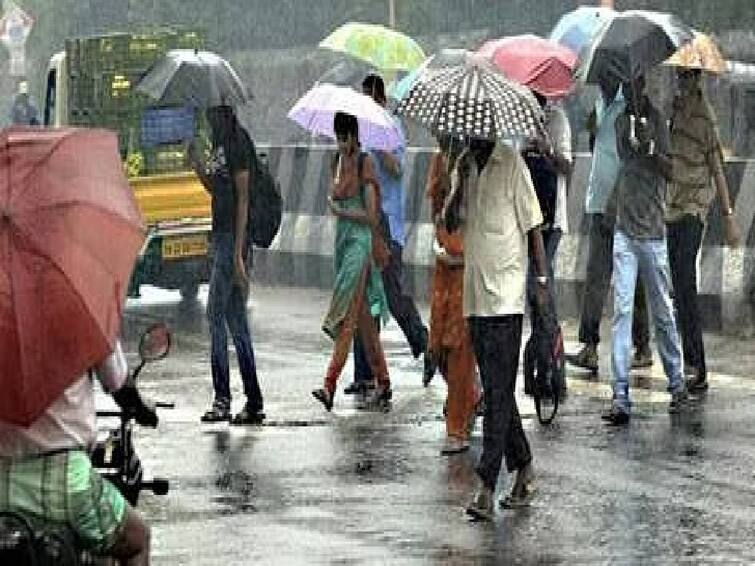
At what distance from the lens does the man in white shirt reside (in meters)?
5.92

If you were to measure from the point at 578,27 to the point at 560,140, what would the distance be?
3.79 feet

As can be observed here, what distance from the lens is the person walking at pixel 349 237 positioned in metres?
13.4

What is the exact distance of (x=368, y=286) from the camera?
1386cm

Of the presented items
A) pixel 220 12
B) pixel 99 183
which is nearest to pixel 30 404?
pixel 99 183

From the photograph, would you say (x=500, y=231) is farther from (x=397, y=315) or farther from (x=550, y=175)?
(x=397, y=315)

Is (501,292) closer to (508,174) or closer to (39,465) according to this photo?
(508,174)

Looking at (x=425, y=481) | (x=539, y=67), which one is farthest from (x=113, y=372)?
(x=539, y=67)

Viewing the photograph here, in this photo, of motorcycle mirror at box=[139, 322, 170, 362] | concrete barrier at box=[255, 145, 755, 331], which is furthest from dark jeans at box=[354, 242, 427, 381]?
motorcycle mirror at box=[139, 322, 170, 362]

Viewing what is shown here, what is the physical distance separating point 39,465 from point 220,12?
39.8 m

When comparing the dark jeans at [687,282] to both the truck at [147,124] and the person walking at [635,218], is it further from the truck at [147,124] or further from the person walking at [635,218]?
the truck at [147,124]

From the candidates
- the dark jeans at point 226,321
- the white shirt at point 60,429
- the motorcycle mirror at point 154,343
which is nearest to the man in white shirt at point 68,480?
the white shirt at point 60,429

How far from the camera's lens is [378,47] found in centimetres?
1605

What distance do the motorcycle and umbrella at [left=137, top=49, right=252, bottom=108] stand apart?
562 cm

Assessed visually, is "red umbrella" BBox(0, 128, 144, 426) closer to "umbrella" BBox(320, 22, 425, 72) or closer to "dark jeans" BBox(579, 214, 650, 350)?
"dark jeans" BBox(579, 214, 650, 350)
